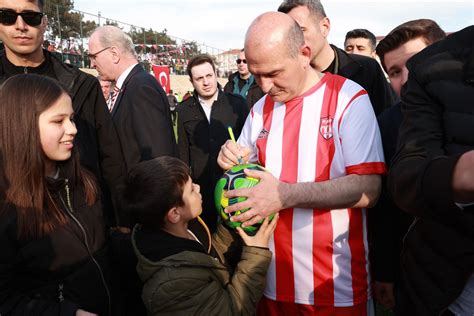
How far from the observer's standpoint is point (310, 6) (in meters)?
3.35

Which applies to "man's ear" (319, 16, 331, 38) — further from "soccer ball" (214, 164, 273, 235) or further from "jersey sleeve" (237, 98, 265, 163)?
"soccer ball" (214, 164, 273, 235)

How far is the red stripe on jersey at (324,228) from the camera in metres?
2.01

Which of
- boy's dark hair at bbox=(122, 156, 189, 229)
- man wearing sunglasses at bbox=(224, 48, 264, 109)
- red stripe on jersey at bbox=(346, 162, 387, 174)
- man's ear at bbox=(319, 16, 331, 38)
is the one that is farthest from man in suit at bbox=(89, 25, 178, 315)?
man wearing sunglasses at bbox=(224, 48, 264, 109)

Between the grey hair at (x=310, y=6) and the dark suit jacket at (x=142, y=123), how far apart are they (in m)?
1.33

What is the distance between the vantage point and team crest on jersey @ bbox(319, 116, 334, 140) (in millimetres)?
2000

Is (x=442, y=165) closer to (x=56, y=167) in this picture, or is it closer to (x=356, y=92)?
(x=356, y=92)

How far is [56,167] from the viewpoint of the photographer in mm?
2121

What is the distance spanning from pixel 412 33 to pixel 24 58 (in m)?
2.51

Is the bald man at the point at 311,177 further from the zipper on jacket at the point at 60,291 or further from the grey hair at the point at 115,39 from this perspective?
the grey hair at the point at 115,39

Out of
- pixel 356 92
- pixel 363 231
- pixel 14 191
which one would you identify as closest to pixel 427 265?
pixel 363 231

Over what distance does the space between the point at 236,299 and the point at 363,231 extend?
0.75m

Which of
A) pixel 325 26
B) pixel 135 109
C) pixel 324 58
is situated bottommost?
pixel 135 109

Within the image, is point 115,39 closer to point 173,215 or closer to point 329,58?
point 329,58

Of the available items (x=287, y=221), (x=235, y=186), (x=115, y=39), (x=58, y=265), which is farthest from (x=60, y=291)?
(x=115, y=39)
